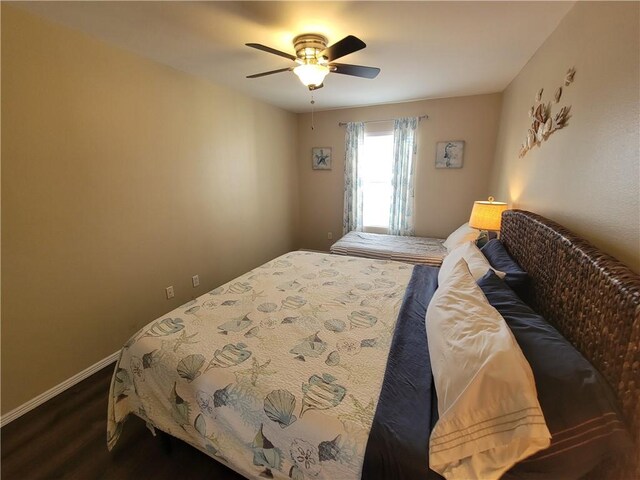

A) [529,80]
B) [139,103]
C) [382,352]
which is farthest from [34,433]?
[529,80]

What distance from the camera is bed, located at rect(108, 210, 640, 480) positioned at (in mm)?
870

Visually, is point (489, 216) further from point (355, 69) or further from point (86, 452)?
point (86, 452)

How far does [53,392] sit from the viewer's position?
191cm

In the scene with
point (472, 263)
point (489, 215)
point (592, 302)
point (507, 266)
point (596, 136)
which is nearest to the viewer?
point (592, 302)

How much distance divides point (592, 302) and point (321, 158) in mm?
3989

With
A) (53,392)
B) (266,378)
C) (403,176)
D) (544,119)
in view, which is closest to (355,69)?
(544,119)

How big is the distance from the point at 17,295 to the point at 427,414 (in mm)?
2402

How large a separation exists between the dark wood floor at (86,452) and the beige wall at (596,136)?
6.83 ft

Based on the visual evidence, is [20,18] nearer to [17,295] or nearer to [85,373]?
[17,295]

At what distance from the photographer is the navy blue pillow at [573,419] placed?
2.41ft

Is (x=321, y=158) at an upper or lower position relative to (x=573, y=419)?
upper

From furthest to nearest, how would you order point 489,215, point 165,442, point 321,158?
point 321,158 < point 489,215 < point 165,442

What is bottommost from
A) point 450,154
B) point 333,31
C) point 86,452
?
point 86,452

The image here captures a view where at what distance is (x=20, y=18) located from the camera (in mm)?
1633
